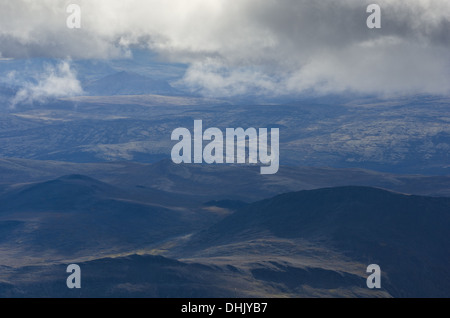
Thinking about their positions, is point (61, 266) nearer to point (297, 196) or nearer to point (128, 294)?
point (128, 294)

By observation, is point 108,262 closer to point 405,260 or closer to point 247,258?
point 247,258

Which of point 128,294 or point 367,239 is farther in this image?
point 367,239
